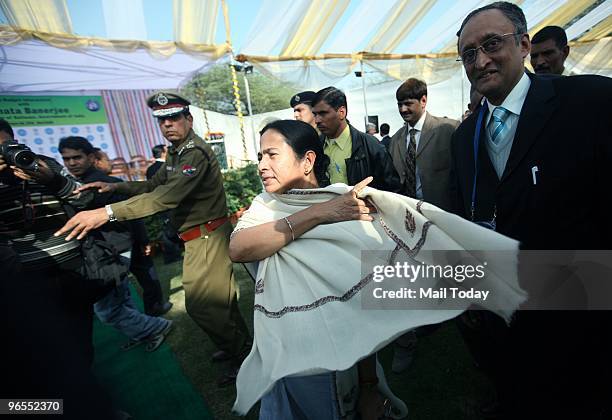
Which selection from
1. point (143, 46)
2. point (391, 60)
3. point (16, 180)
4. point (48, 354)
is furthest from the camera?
point (391, 60)

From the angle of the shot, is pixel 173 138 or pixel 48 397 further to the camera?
pixel 173 138

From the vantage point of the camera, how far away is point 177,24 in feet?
17.0

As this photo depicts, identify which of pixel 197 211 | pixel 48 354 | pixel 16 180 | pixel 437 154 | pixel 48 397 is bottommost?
pixel 48 397

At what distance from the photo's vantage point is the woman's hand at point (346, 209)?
4.52 feet

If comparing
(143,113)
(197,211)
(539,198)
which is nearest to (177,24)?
(197,211)

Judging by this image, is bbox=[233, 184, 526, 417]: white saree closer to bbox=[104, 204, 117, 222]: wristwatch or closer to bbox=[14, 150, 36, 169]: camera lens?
bbox=[104, 204, 117, 222]: wristwatch

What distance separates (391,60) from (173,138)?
7.64 metres

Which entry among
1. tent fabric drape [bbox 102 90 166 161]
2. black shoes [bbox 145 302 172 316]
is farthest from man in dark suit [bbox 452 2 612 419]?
tent fabric drape [bbox 102 90 166 161]

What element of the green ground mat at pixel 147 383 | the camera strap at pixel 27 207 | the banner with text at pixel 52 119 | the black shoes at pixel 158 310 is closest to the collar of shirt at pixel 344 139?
the camera strap at pixel 27 207

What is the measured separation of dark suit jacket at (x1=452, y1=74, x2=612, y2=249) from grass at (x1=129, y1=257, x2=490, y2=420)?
1.57 metres

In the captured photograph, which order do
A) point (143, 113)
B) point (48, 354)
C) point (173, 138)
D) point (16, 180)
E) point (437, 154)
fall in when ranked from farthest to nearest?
point (143, 113)
point (437, 154)
point (173, 138)
point (16, 180)
point (48, 354)

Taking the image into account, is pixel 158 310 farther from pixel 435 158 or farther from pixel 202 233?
pixel 435 158

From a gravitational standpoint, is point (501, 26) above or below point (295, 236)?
above

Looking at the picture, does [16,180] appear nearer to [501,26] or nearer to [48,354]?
[48,354]
